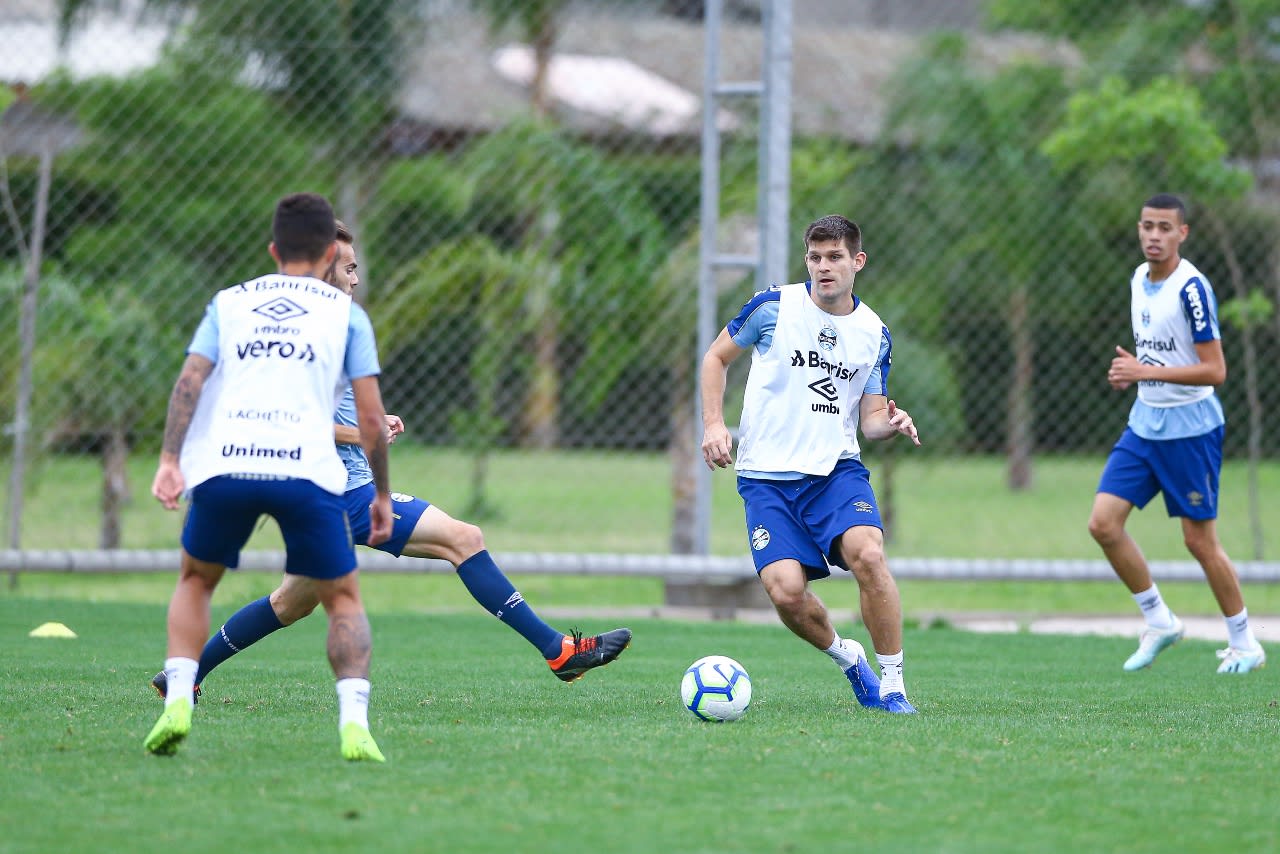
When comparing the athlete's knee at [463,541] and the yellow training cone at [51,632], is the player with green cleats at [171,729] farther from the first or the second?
the yellow training cone at [51,632]

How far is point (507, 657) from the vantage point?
7.56 metres

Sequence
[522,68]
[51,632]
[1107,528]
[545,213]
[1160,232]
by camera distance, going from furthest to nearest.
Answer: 1. [522,68]
2. [545,213]
3. [51,632]
4. [1107,528]
5. [1160,232]

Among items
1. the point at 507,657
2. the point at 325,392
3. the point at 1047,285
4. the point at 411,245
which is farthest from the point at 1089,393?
the point at 325,392

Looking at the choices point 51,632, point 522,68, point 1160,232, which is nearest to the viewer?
point 1160,232

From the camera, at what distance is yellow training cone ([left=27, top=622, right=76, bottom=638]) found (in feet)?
25.4

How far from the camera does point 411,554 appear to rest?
6168 millimetres

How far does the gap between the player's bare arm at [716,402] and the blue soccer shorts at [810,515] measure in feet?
0.79

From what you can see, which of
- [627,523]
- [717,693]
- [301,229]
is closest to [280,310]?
[301,229]

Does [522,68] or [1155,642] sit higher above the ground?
[522,68]

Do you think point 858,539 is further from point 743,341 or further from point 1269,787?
point 1269,787

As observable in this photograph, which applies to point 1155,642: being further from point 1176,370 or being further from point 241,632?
point 241,632

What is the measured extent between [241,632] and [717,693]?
187 cm

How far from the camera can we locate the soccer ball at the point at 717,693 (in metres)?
5.38

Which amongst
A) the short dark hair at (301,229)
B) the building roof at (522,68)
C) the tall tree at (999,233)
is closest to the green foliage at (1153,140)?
the tall tree at (999,233)
